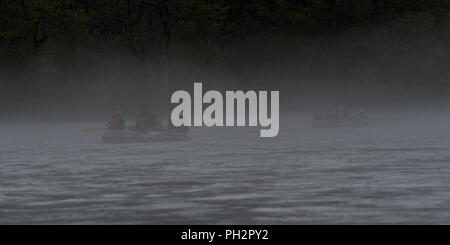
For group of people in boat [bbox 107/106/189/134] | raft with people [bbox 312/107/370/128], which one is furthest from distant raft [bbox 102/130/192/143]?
raft with people [bbox 312/107/370/128]

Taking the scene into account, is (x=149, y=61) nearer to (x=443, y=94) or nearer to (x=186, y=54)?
(x=186, y=54)

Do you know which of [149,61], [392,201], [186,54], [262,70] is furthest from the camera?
[262,70]

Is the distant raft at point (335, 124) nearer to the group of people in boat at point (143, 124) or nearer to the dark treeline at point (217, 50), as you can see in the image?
the group of people in boat at point (143, 124)

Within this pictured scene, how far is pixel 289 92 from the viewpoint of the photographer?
8144 cm

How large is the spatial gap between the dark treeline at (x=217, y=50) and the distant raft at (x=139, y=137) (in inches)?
973

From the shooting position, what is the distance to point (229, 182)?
23625mm

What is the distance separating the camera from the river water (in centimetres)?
1802

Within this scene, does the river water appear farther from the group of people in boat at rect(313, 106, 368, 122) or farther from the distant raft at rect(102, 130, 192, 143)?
the group of people in boat at rect(313, 106, 368, 122)

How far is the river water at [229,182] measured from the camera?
18016 mm

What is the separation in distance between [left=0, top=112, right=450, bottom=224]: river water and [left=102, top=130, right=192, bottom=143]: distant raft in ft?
1.69

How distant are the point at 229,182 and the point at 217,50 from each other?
54.8 metres
